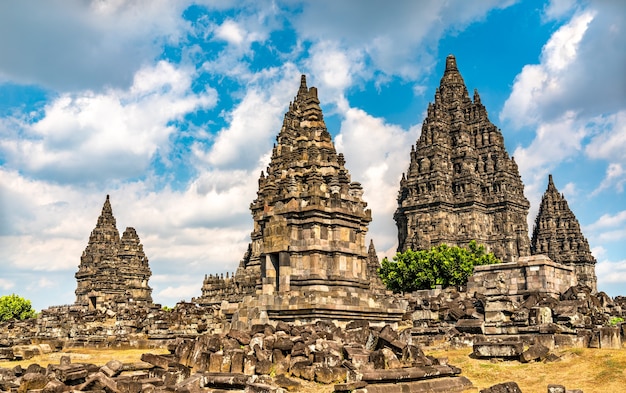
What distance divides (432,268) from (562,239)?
31649mm

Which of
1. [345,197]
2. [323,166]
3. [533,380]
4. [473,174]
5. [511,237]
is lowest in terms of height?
[533,380]

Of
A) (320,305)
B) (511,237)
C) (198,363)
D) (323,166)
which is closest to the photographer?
(198,363)

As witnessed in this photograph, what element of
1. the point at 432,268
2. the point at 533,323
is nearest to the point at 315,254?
the point at 533,323

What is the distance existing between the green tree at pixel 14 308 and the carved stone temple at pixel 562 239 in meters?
69.8

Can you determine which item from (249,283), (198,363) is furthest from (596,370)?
(249,283)

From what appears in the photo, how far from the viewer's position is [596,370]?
1109 cm

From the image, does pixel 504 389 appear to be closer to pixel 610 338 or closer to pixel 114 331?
pixel 610 338

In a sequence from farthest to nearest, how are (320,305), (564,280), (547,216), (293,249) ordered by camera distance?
(547,216) < (564,280) < (293,249) < (320,305)

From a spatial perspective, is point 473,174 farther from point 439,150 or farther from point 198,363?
point 198,363

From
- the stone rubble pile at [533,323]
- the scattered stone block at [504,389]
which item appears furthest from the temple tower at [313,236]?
the scattered stone block at [504,389]

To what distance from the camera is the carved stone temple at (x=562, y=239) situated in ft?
266

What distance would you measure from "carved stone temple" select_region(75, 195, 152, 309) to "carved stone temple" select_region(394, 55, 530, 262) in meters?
32.3

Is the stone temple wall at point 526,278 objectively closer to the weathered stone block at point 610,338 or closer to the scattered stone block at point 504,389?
the weathered stone block at point 610,338

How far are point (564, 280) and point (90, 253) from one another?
63.8m
